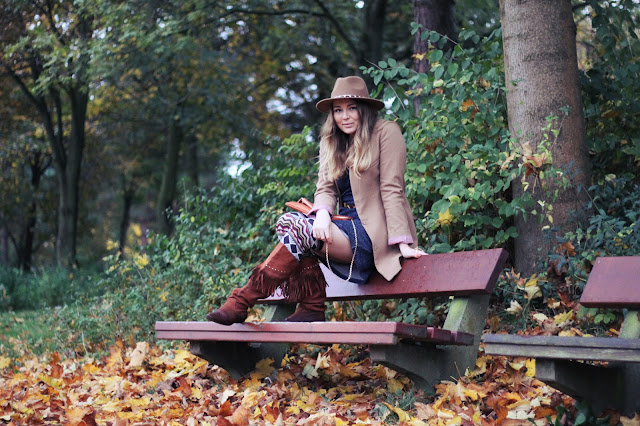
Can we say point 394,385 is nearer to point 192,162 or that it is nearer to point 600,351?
point 600,351

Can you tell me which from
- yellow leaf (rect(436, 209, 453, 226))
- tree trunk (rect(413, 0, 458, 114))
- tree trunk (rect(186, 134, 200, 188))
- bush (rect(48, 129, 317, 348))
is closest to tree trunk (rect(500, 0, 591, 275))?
yellow leaf (rect(436, 209, 453, 226))

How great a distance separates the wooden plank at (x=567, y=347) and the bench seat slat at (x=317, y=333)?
545 mm

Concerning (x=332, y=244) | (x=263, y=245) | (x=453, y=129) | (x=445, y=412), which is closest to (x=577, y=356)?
(x=445, y=412)

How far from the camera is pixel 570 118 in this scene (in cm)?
531

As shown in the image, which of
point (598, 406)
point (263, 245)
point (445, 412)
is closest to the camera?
point (598, 406)

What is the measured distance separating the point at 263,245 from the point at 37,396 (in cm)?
297

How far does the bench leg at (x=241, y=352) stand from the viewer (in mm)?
4668

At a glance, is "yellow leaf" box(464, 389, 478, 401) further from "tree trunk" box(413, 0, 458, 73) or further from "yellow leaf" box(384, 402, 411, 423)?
"tree trunk" box(413, 0, 458, 73)

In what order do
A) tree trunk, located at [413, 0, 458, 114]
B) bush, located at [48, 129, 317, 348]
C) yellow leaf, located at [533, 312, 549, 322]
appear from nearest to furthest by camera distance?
yellow leaf, located at [533, 312, 549, 322]
bush, located at [48, 129, 317, 348]
tree trunk, located at [413, 0, 458, 114]

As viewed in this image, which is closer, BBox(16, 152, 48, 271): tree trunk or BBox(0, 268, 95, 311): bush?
BBox(0, 268, 95, 311): bush

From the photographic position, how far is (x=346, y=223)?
439 cm

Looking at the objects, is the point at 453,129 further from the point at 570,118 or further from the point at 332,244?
the point at 332,244

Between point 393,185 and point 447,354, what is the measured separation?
3.31ft

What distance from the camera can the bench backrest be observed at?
149 inches
